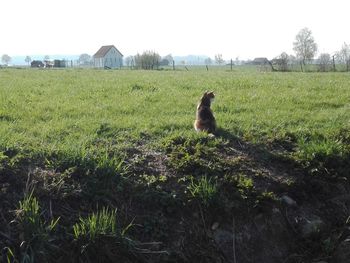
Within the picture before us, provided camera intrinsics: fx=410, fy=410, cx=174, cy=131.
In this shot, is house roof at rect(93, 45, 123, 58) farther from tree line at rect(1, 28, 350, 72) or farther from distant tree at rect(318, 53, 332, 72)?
distant tree at rect(318, 53, 332, 72)

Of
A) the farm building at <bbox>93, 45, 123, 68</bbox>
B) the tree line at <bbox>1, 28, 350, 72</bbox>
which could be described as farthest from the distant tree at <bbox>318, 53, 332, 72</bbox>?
the farm building at <bbox>93, 45, 123, 68</bbox>

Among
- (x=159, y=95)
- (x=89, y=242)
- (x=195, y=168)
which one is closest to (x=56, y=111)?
(x=159, y=95)

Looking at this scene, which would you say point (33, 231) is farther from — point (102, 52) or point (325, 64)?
point (102, 52)

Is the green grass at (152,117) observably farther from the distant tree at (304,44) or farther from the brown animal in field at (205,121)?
the distant tree at (304,44)

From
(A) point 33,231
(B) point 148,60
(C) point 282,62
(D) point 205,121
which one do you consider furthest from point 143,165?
(B) point 148,60

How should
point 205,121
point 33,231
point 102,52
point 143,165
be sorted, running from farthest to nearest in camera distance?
point 102,52, point 205,121, point 143,165, point 33,231

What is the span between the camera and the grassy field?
4.61 m

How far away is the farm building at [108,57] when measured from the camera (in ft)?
311

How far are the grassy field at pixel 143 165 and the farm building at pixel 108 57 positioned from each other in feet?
288

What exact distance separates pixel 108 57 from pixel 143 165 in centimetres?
9298

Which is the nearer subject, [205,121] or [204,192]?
[204,192]

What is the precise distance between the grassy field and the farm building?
3459 inches

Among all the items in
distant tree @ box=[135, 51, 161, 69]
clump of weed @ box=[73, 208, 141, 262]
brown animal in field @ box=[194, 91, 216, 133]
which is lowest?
clump of weed @ box=[73, 208, 141, 262]

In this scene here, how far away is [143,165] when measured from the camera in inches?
226
